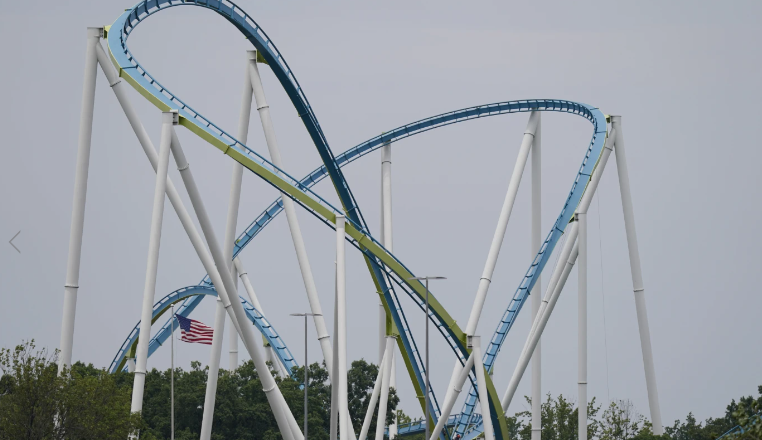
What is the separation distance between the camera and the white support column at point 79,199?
27.7 meters

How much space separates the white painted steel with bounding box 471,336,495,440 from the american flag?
32.8 ft

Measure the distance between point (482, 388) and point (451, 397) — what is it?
1.11m

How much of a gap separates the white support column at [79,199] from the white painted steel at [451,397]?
11.3 metres

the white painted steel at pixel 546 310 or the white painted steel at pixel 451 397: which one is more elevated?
the white painted steel at pixel 546 310

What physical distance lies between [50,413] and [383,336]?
19.5 m

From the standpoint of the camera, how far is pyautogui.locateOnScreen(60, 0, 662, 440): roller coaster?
2898cm

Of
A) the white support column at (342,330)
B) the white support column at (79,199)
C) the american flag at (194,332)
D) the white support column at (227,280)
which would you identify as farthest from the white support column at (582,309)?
the white support column at (79,199)

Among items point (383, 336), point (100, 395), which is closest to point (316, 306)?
point (100, 395)

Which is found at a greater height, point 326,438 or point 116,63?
point 116,63

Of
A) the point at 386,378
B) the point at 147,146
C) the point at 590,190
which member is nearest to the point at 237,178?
the point at 147,146

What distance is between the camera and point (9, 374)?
26078mm

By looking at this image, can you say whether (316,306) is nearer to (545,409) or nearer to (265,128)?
(265,128)

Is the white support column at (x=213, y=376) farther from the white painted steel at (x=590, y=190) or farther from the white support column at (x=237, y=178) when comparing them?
the white painted steel at (x=590, y=190)

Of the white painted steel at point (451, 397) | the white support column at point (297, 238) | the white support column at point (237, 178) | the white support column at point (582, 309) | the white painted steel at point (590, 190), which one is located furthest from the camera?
the white painted steel at point (590, 190)
